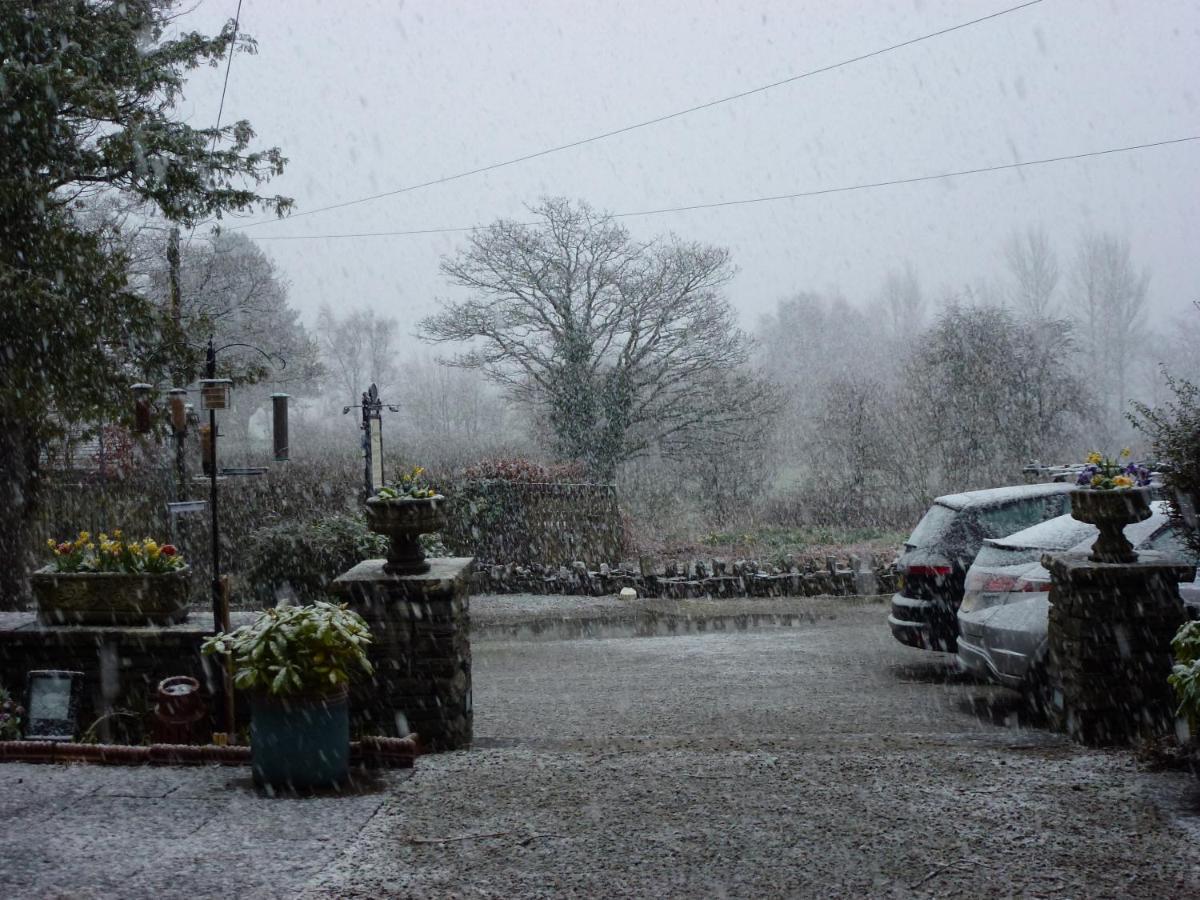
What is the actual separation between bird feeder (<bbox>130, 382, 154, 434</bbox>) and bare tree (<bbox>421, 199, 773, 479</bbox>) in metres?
9.51

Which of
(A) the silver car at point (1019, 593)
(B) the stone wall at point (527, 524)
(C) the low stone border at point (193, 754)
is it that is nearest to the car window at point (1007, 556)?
(A) the silver car at point (1019, 593)

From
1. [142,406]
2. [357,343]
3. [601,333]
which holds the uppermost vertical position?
[357,343]

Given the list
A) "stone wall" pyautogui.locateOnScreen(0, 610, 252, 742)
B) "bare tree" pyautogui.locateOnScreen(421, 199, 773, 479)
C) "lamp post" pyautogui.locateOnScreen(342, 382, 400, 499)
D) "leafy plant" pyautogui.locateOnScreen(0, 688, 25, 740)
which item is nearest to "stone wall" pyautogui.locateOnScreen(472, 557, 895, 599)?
"lamp post" pyautogui.locateOnScreen(342, 382, 400, 499)

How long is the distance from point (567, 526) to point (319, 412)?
43.5 metres

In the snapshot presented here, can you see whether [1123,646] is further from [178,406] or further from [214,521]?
[178,406]

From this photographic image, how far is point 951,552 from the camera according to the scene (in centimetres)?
798

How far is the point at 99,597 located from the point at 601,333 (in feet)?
47.3

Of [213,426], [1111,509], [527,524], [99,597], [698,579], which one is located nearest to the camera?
[1111,509]

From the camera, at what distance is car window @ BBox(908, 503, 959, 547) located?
8117 millimetres

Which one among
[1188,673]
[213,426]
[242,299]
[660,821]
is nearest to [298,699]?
[660,821]

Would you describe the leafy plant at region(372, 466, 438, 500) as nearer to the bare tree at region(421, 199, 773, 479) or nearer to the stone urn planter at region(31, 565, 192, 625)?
the stone urn planter at region(31, 565, 192, 625)

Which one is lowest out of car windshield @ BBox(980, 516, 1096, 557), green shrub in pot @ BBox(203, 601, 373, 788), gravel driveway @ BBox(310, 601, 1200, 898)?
gravel driveway @ BBox(310, 601, 1200, 898)

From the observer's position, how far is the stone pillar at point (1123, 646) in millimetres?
5461

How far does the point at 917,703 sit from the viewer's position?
7289 millimetres
